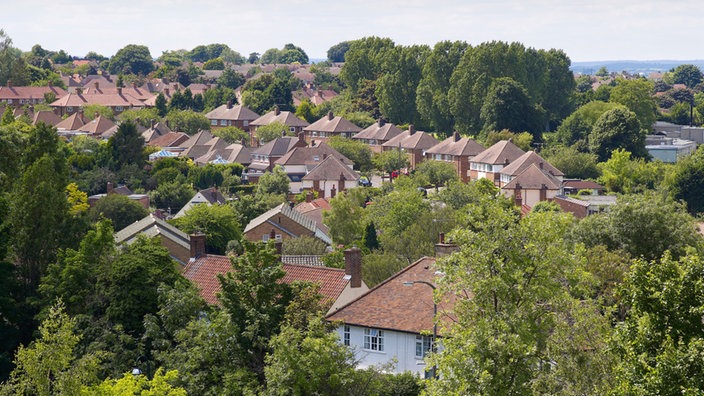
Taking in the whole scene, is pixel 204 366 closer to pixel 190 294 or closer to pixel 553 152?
pixel 190 294

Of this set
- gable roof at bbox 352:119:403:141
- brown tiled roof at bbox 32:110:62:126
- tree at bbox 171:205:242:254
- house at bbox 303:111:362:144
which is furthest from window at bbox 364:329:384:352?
brown tiled roof at bbox 32:110:62:126

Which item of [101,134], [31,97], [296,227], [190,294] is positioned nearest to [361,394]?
[190,294]

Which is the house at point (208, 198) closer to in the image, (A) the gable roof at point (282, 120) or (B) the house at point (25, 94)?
(A) the gable roof at point (282, 120)

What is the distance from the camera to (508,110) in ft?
413

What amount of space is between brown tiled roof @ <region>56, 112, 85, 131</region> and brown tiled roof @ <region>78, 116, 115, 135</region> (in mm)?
1267

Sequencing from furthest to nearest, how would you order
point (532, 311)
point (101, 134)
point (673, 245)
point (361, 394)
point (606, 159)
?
1. point (101, 134)
2. point (606, 159)
3. point (673, 245)
4. point (361, 394)
5. point (532, 311)

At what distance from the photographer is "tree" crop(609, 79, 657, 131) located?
135 metres

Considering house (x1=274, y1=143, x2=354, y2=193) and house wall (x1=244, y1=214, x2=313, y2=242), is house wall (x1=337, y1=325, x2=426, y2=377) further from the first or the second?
house (x1=274, y1=143, x2=354, y2=193)

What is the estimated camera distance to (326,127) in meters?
135

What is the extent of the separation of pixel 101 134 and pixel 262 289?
329ft

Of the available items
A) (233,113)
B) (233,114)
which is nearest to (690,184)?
(233,114)

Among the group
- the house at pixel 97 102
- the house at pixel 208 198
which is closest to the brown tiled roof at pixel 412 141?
the house at pixel 208 198

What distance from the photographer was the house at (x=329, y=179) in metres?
95.8

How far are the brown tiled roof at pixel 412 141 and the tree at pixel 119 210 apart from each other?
164 feet
